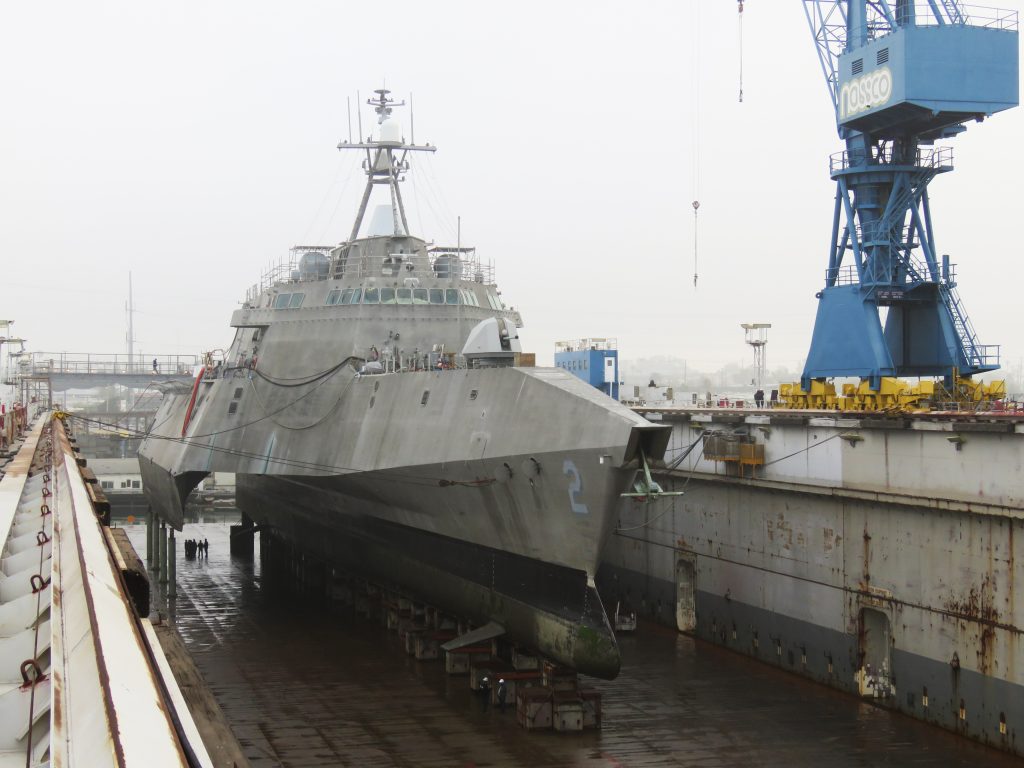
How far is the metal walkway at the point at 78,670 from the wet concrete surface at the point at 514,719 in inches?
372

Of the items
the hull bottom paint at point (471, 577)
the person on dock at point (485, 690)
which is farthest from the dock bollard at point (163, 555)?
the person on dock at point (485, 690)

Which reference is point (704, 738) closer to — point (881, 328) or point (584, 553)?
point (584, 553)

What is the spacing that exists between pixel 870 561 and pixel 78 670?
53.6 ft

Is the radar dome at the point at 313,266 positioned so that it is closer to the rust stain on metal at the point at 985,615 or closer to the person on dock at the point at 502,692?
the person on dock at the point at 502,692

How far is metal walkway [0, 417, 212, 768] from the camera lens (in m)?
3.67

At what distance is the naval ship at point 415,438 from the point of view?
54.5 ft

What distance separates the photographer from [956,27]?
89.5ft

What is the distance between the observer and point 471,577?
64.1ft

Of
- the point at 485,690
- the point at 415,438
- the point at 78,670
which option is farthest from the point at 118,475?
the point at 78,670

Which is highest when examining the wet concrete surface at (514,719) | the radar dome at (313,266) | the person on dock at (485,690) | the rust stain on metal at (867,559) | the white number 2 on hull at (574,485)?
the radar dome at (313,266)

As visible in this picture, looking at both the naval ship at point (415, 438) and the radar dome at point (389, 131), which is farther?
the radar dome at point (389, 131)

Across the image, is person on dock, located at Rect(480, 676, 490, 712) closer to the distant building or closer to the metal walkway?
the metal walkway

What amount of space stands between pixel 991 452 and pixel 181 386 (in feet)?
84.9

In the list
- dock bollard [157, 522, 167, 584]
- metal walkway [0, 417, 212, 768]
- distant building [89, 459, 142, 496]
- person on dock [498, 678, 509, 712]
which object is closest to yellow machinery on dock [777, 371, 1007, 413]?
person on dock [498, 678, 509, 712]
